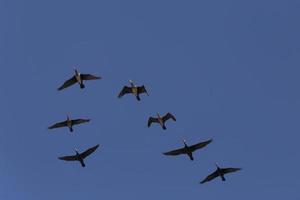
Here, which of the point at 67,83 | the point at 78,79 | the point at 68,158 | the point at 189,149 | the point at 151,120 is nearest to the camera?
the point at 78,79

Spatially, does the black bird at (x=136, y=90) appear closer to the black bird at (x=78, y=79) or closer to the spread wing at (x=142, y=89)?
the spread wing at (x=142, y=89)

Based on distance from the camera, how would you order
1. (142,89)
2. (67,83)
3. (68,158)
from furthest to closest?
(68,158) → (67,83) → (142,89)

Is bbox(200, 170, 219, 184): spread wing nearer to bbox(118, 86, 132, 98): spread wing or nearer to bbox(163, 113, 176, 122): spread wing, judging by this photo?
bbox(163, 113, 176, 122): spread wing

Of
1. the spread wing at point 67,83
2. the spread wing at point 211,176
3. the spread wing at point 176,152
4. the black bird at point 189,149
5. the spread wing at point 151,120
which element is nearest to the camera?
the black bird at point 189,149

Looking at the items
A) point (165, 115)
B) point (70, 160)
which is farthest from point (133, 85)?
point (70, 160)

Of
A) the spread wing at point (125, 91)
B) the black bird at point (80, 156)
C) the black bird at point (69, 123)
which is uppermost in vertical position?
the spread wing at point (125, 91)

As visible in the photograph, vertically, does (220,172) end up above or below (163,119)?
below

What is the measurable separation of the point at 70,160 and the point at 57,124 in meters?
6.73

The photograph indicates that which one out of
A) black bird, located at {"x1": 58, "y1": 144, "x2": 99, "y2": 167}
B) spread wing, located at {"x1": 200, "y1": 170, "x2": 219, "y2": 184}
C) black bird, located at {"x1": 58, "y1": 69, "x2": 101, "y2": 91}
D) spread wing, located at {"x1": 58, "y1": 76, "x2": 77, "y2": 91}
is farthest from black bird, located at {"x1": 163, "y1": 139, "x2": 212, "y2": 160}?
spread wing, located at {"x1": 58, "y1": 76, "x2": 77, "y2": 91}

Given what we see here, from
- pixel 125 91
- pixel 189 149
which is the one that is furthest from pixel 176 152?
pixel 125 91

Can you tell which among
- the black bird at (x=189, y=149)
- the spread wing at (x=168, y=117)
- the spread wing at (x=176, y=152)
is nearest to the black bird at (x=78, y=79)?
the spread wing at (x=168, y=117)

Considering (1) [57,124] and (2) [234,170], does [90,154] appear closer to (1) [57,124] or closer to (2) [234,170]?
(1) [57,124]

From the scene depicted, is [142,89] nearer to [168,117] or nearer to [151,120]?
[151,120]

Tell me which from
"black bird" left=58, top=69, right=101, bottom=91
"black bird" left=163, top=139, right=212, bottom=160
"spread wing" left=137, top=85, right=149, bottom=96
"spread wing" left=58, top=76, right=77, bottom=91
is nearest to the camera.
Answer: "black bird" left=58, top=69, right=101, bottom=91
